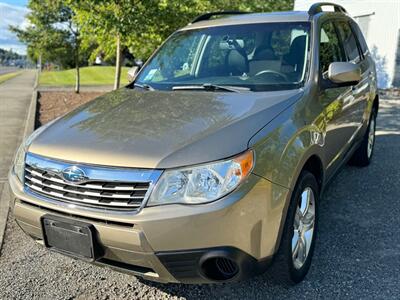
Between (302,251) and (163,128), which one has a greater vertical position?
(163,128)

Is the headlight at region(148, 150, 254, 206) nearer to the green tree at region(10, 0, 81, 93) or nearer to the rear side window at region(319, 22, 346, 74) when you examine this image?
the rear side window at region(319, 22, 346, 74)

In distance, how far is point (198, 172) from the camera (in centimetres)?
220

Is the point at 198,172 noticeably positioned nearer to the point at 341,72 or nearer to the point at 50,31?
the point at 341,72

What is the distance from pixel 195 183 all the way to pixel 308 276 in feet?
4.46

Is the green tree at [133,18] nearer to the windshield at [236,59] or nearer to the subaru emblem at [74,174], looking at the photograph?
the windshield at [236,59]

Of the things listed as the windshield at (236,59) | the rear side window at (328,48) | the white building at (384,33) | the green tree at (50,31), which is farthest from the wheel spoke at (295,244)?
the green tree at (50,31)

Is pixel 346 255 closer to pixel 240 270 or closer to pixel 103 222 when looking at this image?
pixel 240 270

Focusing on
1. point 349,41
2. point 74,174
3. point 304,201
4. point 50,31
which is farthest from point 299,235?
point 50,31

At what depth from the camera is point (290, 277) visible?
2.71 m

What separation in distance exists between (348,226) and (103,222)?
2408 mm

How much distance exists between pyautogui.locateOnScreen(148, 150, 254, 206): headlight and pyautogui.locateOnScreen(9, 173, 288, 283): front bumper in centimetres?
4

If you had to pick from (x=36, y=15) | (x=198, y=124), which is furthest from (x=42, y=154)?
(x=36, y=15)

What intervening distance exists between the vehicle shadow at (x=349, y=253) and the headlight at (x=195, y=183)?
3.00 feet

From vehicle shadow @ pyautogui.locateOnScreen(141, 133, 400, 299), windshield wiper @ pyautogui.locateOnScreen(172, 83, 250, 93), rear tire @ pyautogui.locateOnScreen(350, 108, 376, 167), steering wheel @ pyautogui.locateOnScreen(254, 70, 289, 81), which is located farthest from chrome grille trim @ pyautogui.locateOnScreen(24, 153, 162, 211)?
rear tire @ pyautogui.locateOnScreen(350, 108, 376, 167)
